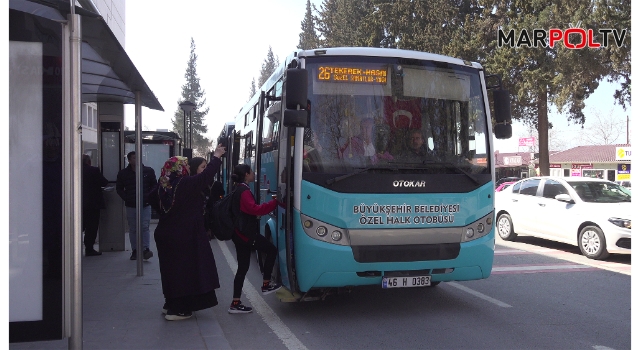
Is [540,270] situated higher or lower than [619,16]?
lower

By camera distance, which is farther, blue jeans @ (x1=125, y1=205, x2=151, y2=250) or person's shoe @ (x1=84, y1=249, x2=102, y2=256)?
person's shoe @ (x1=84, y1=249, x2=102, y2=256)

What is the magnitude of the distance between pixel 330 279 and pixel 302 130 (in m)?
1.71

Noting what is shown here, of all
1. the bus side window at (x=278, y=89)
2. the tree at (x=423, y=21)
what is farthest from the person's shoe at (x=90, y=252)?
the tree at (x=423, y=21)

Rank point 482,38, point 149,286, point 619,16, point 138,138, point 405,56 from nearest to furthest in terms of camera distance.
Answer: point 405,56 < point 149,286 < point 138,138 < point 619,16 < point 482,38

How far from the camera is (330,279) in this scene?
6281 millimetres

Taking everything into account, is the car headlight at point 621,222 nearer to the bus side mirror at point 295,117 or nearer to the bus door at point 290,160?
the bus door at point 290,160

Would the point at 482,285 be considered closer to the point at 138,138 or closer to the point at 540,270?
the point at 540,270

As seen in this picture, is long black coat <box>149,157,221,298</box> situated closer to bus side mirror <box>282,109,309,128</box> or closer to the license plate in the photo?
bus side mirror <box>282,109,309,128</box>

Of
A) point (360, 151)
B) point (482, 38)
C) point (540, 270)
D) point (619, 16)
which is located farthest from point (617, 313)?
point (482, 38)

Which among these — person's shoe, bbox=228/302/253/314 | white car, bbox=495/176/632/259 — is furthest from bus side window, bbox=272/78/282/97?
white car, bbox=495/176/632/259

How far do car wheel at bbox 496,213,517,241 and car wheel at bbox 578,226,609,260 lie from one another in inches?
106

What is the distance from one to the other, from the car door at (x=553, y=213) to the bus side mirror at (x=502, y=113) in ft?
18.9

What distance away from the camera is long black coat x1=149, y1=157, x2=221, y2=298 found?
20.5 feet

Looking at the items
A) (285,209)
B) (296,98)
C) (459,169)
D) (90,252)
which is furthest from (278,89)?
(90,252)
